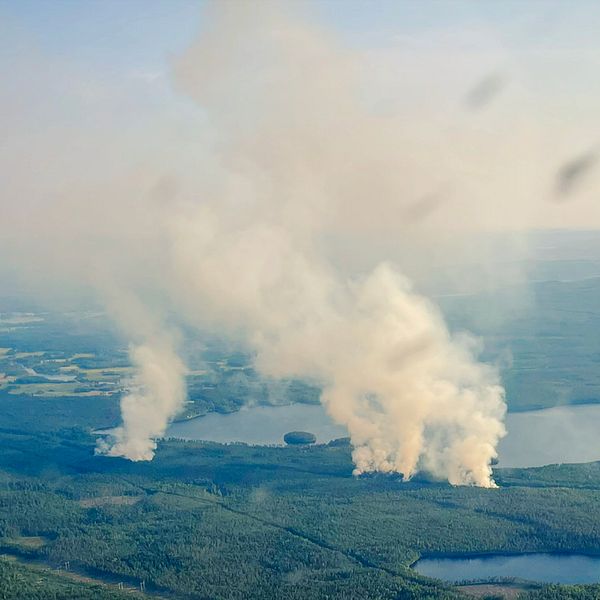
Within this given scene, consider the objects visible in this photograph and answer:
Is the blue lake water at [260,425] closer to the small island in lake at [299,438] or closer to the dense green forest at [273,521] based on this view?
the small island in lake at [299,438]

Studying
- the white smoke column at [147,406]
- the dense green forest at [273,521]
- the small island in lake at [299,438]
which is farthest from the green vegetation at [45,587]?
the small island in lake at [299,438]

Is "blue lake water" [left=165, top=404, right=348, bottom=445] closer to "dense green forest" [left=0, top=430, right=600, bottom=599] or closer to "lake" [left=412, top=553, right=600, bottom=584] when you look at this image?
"dense green forest" [left=0, top=430, right=600, bottom=599]

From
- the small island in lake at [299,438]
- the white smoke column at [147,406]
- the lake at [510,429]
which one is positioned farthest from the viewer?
the small island in lake at [299,438]

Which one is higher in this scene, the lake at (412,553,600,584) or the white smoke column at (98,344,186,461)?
the white smoke column at (98,344,186,461)

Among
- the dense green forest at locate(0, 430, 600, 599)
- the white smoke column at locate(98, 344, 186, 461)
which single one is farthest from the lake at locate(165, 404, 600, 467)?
the dense green forest at locate(0, 430, 600, 599)

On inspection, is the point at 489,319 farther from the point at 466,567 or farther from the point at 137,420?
the point at 466,567
